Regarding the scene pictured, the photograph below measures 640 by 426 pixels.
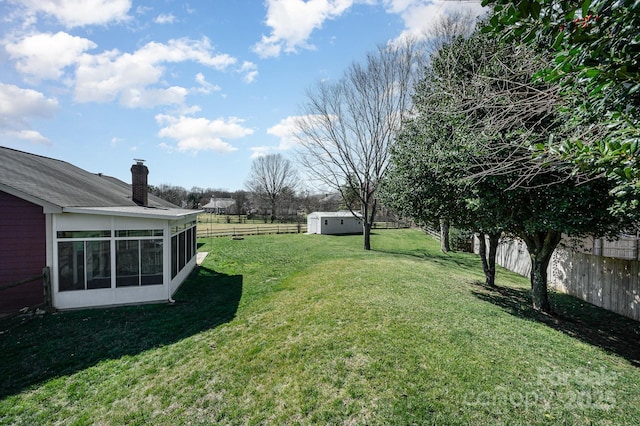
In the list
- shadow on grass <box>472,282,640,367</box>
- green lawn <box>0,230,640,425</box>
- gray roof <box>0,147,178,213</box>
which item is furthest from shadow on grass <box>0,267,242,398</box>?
shadow on grass <box>472,282,640,367</box>

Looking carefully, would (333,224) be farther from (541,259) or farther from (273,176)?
(273,176)

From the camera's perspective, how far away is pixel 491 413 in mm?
3576

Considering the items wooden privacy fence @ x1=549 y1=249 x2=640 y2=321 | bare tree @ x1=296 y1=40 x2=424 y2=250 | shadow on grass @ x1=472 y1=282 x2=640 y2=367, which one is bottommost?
shadow on grass @ x1=472 y1=282 x2=640 y2=367

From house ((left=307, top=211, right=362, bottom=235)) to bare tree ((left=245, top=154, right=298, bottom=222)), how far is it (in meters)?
21.6

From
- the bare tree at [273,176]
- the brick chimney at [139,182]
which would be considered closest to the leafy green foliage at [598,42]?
the brick chimney at [139,182]

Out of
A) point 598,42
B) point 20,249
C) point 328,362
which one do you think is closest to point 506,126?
point 598,42

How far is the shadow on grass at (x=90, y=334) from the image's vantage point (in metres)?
4.95

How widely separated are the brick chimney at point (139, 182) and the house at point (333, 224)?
59.2ft

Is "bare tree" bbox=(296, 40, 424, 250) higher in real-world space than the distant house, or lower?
higher

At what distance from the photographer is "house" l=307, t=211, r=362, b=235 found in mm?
28712

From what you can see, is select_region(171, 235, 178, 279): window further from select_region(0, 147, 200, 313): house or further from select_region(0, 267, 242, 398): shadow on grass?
select_region(0, 267, 242, 398): shadow on grass

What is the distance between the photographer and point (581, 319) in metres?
7.86

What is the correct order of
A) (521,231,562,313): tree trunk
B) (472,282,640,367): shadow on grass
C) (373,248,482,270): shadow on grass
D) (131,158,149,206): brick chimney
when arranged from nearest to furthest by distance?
1. (472,282,640,367): shadow on grass
2. (521,231,562,313): tree trunk
3. (131,158,149,206): brick chimney
4. (373,248,482,270): shadow on grass

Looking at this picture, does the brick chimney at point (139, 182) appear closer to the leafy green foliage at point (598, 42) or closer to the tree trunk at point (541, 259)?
the leafy green foliage at point (598, 42)
